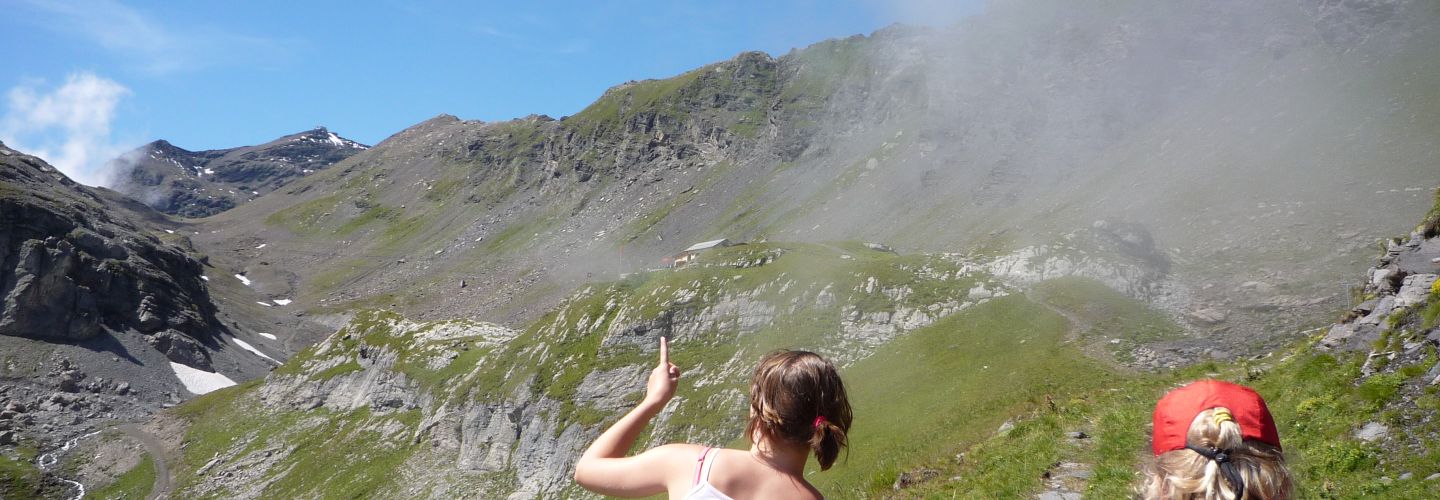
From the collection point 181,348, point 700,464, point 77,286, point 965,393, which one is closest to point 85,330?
point 77,286

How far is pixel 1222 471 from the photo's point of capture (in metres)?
4.71

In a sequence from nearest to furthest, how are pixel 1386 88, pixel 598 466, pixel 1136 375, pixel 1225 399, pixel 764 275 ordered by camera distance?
pixel 1225 399 < pixel 598 466 < pixel 1136 375 < pixel 764 275 < pixel 1386 88

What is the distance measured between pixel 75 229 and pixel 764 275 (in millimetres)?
197643

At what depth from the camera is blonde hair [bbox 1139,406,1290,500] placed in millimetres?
4695

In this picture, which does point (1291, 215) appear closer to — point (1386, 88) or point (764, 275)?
point (764, 275)

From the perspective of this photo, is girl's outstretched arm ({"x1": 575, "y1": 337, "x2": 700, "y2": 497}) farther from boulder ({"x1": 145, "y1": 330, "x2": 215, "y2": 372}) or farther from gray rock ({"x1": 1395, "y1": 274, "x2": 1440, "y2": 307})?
boulder ({"x1": 145, "y1": 330, "x2": 215, "y2": 372})

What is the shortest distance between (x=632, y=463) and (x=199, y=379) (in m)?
178

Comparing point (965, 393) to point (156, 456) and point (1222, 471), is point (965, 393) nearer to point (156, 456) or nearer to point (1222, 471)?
point (1222, 471)

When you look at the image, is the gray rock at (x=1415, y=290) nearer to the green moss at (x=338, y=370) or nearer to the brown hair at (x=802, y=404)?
the brown hair at (x=802, y=404)

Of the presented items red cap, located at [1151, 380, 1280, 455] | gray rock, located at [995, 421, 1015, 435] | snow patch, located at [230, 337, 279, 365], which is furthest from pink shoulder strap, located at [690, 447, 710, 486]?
snow patch, located at [230, 337, 279, 365]

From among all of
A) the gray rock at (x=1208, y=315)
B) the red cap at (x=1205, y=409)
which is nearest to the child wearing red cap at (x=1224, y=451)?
the red cap at (x=1205, y=409)

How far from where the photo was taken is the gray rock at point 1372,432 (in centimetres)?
1323

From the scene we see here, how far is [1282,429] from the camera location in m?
15.6

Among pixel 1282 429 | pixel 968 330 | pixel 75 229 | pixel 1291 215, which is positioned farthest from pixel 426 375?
pixel 75 229
